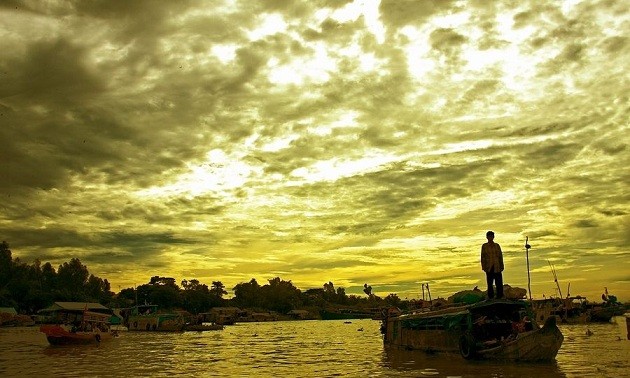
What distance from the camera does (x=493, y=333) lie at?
25375 millimetres

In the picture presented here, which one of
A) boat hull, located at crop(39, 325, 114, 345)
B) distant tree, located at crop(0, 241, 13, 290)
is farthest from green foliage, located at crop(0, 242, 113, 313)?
boat hull, located at crop(39, 325, 114, 345)

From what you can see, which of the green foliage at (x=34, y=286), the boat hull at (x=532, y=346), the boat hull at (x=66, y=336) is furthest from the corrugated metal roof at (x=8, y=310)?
the boat hull at (x=532, y=346)

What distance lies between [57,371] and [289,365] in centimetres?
1133

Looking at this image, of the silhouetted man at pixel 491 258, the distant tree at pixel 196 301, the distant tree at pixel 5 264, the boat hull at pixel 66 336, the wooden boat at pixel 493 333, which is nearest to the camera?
the wooden boat at pixel 493 333

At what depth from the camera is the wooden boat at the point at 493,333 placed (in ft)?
73.2

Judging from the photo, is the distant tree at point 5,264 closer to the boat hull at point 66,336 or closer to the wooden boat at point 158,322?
the wooden boat at point 158,322

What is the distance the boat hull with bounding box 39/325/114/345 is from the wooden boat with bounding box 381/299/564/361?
106 ft

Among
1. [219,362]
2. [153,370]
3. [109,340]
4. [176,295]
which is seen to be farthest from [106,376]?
[176,295]

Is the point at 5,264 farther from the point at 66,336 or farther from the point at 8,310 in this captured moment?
the point at 66,336

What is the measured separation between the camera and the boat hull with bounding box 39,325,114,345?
4581 cm

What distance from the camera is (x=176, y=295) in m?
160

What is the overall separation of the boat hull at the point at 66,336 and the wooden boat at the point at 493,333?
3238cm

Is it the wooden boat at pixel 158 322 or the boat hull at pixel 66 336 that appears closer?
the boat hull at pixel 66 336

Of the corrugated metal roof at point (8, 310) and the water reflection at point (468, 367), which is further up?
the corrugated metal roof at point (8, 310)
